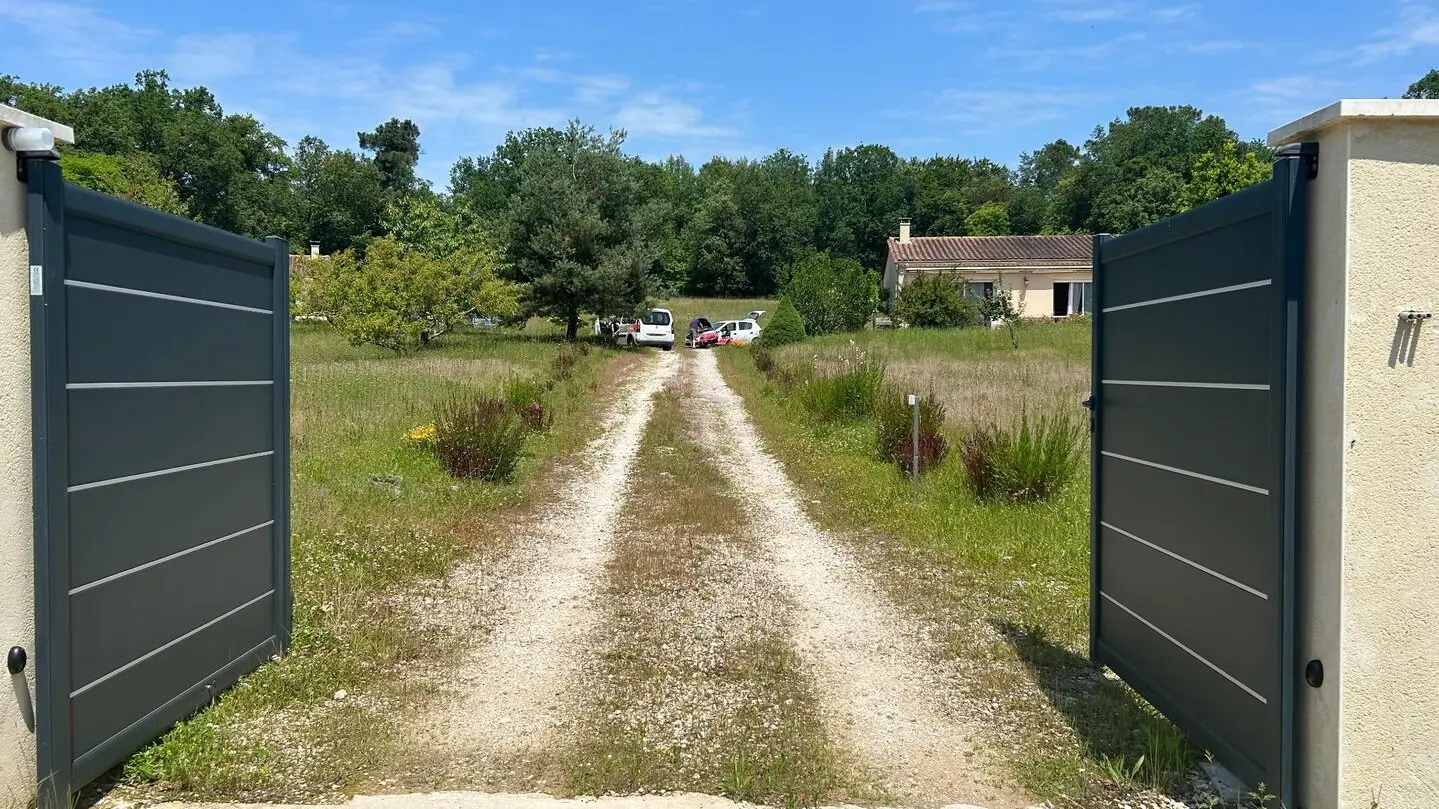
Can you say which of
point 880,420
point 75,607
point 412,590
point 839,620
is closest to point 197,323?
point 75,607

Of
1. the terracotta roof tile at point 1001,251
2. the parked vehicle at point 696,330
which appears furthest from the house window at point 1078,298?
the parked vehicle at point 696,330

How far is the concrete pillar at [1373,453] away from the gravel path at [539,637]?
3.16m

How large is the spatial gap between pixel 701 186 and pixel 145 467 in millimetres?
84524

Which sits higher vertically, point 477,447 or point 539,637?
point 477,447

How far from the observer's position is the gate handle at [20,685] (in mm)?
3299

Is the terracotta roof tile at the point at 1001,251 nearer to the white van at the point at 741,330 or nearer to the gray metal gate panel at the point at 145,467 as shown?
the white van at the point at 741,330

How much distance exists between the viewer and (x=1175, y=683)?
4301mm

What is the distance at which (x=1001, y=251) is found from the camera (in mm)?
46469

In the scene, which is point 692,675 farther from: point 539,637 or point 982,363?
point 982,363

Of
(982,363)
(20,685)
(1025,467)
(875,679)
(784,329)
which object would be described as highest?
(784,329)

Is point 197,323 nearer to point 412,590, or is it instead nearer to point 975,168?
point 412,590

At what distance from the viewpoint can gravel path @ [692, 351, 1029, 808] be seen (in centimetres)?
404

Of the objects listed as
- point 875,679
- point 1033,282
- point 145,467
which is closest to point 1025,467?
point 875,679

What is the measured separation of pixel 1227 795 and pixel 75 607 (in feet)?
14.8
